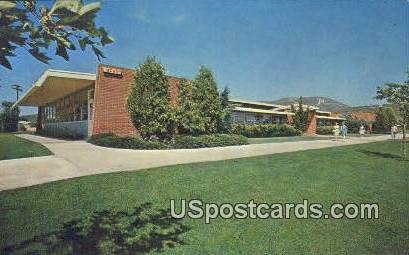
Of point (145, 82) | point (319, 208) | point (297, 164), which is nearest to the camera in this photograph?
point (319, 208)

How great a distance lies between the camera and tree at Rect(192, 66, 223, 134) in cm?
1777

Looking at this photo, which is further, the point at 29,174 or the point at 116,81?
the point at 116,81

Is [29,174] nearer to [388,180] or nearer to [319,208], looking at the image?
[319,208]

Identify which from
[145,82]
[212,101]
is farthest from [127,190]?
[212,101]

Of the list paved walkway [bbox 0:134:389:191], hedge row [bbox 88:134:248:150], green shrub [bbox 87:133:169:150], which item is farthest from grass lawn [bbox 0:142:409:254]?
hedge row [bbox 88:134:248:150]

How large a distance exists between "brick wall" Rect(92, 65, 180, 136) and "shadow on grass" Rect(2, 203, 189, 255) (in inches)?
521

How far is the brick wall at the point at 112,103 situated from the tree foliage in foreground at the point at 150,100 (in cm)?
181

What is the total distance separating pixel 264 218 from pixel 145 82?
11.9 metres

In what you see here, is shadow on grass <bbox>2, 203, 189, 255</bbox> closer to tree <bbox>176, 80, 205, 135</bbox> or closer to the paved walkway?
the paved walkway

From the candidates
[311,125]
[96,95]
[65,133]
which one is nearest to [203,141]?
[96,95]

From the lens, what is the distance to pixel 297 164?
9789 mm

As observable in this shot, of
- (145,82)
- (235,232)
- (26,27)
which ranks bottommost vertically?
(235,232)

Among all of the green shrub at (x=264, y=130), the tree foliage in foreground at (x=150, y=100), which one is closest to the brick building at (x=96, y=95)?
the tree foliage in foreground at (x=150, y=100)

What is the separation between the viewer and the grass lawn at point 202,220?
4.19 meters
